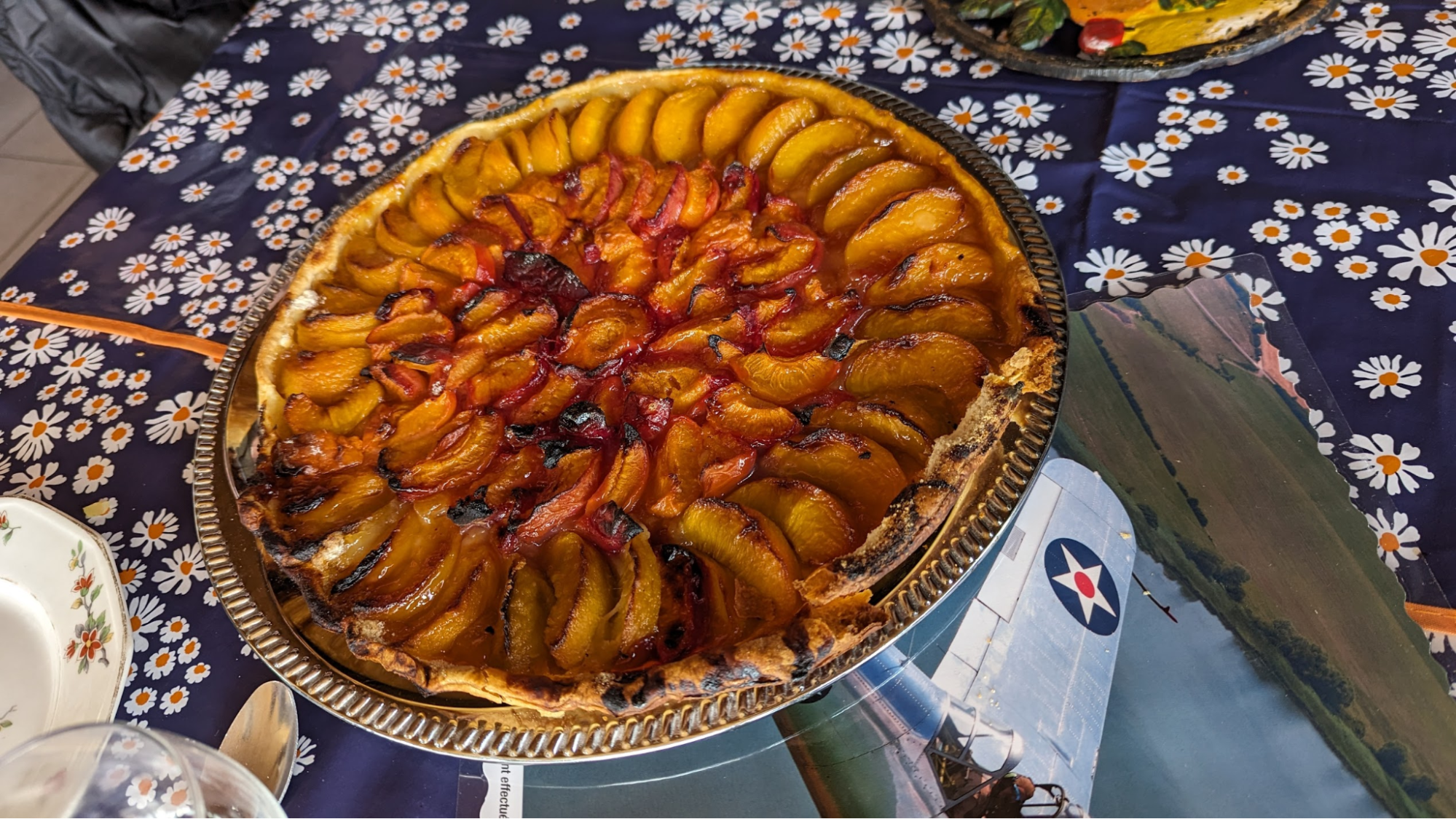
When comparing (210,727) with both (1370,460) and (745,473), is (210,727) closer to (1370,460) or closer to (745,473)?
(745,473)

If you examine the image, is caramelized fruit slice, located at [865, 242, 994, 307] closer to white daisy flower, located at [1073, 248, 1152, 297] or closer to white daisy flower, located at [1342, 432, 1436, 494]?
white daisy flower, located at [1073, 248, 1152, 297]

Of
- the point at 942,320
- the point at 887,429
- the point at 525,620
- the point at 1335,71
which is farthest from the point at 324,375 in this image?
the point at 1335,71

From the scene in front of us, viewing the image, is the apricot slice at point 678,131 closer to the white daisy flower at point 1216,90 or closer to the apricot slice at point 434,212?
the apricot slice at point 434,212

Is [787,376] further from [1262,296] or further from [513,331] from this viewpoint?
[1262,296]

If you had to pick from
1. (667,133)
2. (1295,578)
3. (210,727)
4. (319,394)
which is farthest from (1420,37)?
(210,727)

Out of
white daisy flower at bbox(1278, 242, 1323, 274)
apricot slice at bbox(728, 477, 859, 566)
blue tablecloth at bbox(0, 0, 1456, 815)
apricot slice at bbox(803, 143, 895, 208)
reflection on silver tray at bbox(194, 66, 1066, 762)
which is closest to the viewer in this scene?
reflection on silver tray at bbox(194, 66, 1066, 762)

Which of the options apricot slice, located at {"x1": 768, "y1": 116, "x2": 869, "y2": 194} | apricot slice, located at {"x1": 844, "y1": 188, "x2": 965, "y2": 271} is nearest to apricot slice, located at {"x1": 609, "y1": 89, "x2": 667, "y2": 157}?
apricot slice, located at {"x1": 768, "y1": 116, "x2": 869, "y2": 194}
